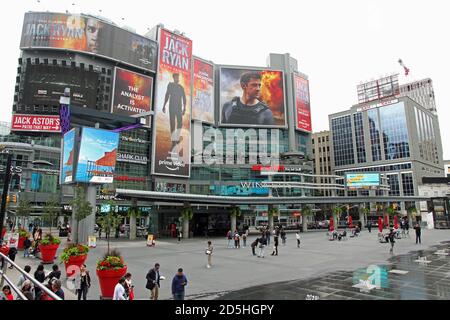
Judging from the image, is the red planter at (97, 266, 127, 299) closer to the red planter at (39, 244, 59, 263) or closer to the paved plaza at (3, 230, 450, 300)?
the paved plaza at (3, 230, 450, 300)

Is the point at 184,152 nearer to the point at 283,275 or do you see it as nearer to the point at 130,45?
the point at 130,45

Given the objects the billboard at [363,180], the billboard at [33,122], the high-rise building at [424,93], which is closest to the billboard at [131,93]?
the billboard at [33,122]

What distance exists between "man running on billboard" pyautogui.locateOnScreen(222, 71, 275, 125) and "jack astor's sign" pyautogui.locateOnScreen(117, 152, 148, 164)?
1119 inches

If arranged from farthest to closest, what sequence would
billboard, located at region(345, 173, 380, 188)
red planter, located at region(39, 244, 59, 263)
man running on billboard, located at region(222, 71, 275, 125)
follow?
man running on billboard, located at region(222, 71, 275, 125)
billboard, located at region(345, 173, 380, 188)
red planter, located at region(39, 244, 59, 263)

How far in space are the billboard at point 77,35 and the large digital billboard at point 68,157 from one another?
55857mm

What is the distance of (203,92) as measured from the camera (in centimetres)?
9650

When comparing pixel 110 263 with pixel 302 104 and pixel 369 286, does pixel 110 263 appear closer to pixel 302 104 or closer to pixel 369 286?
pixel 369 286

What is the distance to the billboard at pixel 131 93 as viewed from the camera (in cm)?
7850

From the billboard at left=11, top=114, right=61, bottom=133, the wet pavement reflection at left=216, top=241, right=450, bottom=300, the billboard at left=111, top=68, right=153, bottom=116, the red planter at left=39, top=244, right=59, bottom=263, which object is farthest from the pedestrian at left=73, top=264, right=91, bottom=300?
the billboard at left=111, top=68, right=153, bottom=116

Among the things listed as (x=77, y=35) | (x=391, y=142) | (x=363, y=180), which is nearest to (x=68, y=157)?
(x=77, y=35)

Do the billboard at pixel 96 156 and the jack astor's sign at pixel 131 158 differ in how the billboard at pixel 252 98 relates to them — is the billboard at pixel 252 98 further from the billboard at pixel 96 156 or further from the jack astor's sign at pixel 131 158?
the billboard at pixel 96 156

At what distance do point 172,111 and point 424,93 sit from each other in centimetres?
13968

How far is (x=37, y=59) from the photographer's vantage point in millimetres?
76438

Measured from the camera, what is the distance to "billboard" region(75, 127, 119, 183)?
30.2 meters
